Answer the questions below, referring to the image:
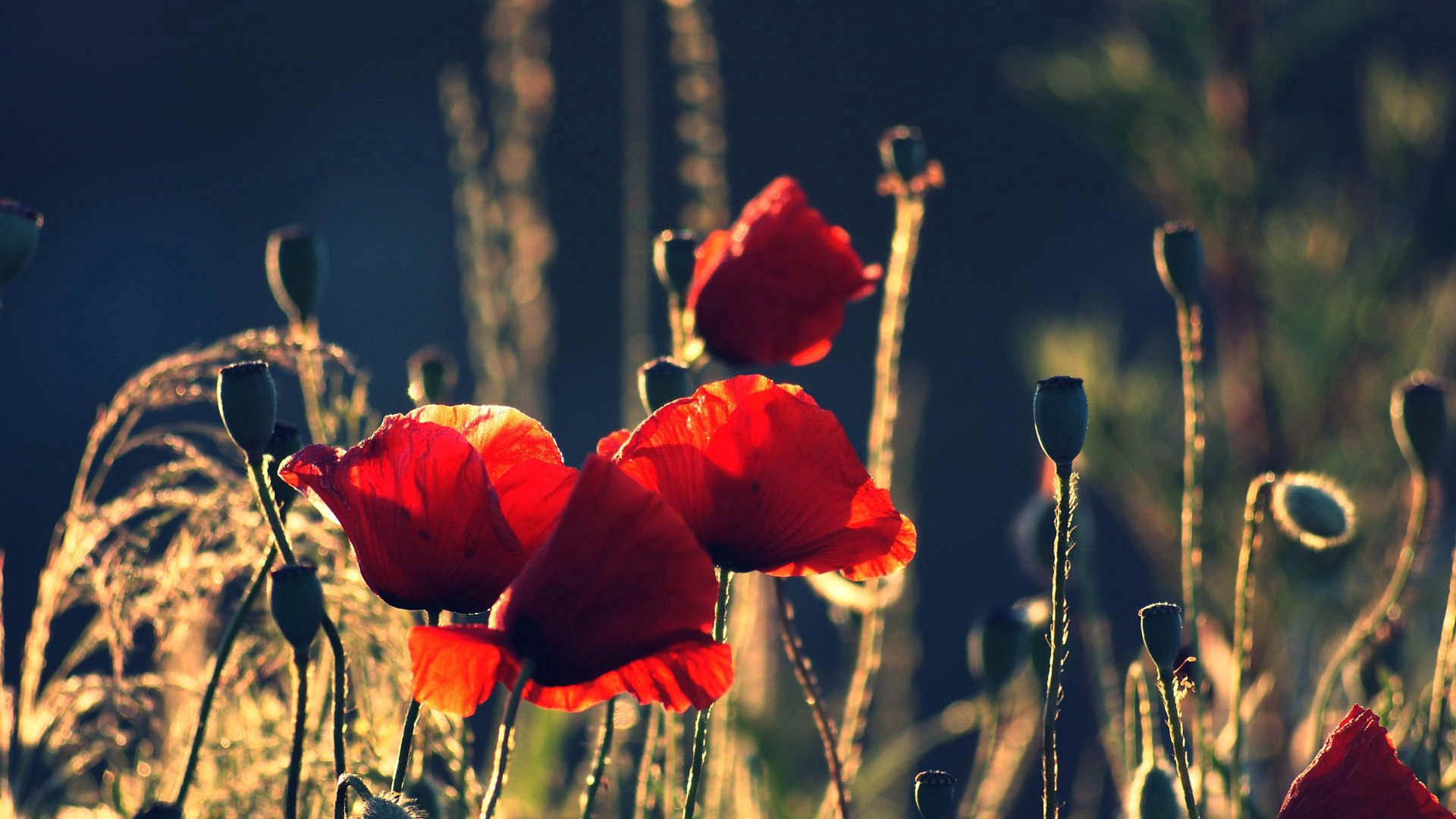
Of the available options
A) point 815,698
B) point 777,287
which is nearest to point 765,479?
point 815,698

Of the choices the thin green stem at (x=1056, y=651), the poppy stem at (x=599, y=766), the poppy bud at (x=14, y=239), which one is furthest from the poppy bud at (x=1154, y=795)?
the poppy bud at (x=14, y=239)

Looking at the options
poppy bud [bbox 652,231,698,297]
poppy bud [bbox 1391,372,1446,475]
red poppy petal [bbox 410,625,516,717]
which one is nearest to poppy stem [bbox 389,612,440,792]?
red poppy petal [bbox 410,625,516,717]

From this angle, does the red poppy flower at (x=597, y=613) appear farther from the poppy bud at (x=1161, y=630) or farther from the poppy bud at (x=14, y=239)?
the poppy bud at (x=14, y=239)

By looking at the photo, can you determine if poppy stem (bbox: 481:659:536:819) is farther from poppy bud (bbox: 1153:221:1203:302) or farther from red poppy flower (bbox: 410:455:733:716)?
poppy bud (bbox: 1153:221:1203:302)

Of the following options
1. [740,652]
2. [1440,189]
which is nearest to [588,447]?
[1440,189]

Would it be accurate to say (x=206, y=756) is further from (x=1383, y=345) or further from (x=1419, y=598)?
(x=1383, y=345)
